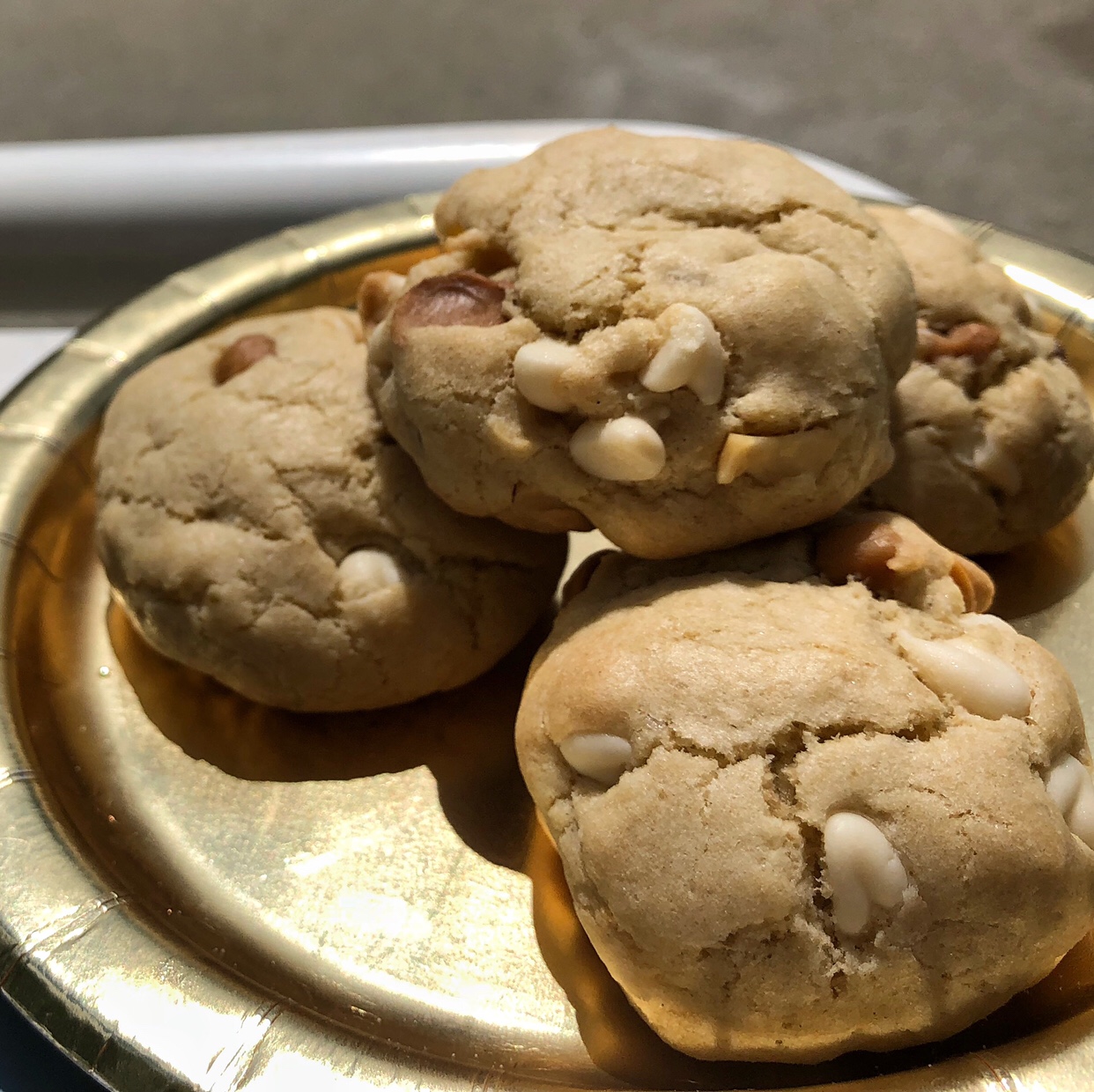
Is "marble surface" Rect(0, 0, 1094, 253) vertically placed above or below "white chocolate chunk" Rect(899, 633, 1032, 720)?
below

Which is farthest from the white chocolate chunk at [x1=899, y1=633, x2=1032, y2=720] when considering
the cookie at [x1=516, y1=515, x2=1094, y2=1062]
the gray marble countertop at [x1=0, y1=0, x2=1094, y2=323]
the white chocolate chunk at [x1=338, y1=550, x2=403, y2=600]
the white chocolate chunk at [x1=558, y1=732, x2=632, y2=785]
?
the gray marble countertop at [x1=0, y1=0, x2=1094, y2=323]

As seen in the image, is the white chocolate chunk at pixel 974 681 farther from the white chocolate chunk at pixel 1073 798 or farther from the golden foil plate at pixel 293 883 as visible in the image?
the golden foil plate at pixel 293 883

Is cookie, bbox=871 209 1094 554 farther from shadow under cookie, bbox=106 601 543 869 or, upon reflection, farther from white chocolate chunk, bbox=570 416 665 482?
shadow under cookie, bbox=106 601 543 869

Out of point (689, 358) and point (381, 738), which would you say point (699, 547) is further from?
point (381, 738)

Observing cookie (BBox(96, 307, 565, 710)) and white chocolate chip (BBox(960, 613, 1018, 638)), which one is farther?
cookie (BBox(96, 307, 565, 710))

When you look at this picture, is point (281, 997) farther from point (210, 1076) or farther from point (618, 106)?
point (618, 106)

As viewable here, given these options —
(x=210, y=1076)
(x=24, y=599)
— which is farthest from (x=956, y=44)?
(x=210, y=1076)

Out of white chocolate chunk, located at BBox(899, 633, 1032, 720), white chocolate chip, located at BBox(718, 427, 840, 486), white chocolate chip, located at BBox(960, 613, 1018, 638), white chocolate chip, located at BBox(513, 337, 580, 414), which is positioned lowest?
white chocolate chip, located at BBox(960, 613, 1018, 638)
